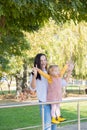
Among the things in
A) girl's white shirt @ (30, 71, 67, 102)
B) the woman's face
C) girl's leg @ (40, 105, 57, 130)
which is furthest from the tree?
girl's leg @ (40, 105, 57, 130)

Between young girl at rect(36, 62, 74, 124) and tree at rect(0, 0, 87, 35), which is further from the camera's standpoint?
young girl at rect(36, 62, 74, 124)

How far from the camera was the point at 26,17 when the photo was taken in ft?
17.7

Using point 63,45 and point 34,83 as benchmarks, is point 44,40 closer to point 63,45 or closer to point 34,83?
point 63,45

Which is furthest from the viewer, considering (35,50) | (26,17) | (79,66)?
(79,66)

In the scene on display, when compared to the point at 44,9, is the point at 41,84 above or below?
below

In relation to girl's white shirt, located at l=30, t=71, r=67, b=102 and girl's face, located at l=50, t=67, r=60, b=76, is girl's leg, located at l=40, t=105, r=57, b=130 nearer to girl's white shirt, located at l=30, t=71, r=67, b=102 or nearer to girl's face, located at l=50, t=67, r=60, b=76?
girl's white shirt, located at l=30, t=71, r=67, b=102

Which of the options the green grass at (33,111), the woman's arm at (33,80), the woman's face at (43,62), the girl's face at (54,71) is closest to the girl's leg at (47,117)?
the green grass at (33,111)

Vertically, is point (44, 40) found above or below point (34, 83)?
above

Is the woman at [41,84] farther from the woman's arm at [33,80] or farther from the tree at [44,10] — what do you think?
the tree at [44,10]

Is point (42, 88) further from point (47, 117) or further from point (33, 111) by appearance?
point (33, 111)

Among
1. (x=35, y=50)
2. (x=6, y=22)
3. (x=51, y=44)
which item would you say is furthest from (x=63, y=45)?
(x=6, y=22)

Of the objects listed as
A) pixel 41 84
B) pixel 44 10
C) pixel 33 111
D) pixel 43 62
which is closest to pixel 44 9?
pixel 44 10

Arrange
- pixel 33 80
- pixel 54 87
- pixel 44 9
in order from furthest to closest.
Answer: pixel 54 87 → pixel 33 80 → pixel 44 9

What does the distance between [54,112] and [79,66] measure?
2169 centimetres
